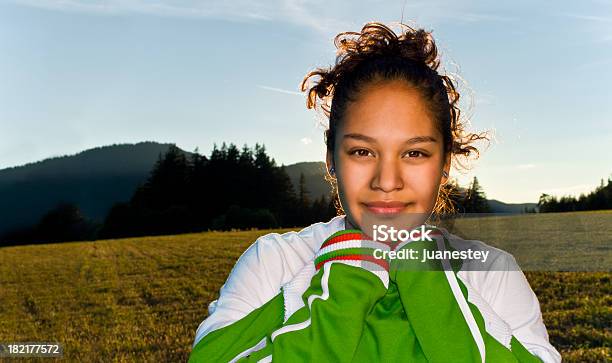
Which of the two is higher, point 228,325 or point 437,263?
point 437,263

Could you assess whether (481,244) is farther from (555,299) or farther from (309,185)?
(309,185)

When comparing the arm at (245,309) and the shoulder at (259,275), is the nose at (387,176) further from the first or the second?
the arm at (245,309)

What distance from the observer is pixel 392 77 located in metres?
2.94

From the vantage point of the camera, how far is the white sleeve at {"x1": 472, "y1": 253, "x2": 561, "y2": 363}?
2254mm

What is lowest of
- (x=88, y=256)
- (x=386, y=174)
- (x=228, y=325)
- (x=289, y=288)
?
(x=88, y=256)

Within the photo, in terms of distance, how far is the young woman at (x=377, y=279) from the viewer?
6.42 feet

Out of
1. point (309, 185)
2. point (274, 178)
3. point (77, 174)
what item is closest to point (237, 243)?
point (274, 178)

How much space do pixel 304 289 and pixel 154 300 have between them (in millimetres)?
10724

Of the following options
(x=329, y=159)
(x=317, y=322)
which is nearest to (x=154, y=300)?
(x=329, y=159)

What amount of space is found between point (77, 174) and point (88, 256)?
67755mm

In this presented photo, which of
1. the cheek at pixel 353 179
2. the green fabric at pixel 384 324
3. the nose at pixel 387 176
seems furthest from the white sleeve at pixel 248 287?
the nose at pixel 387 176

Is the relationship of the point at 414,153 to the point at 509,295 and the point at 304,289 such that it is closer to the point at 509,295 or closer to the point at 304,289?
Result: the point at 509,295

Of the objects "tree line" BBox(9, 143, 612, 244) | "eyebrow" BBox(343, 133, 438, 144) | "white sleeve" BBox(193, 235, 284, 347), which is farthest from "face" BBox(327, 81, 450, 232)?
"tree line" BBox(9, 143, 612, 244)

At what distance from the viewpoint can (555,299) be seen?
9.20 metres
